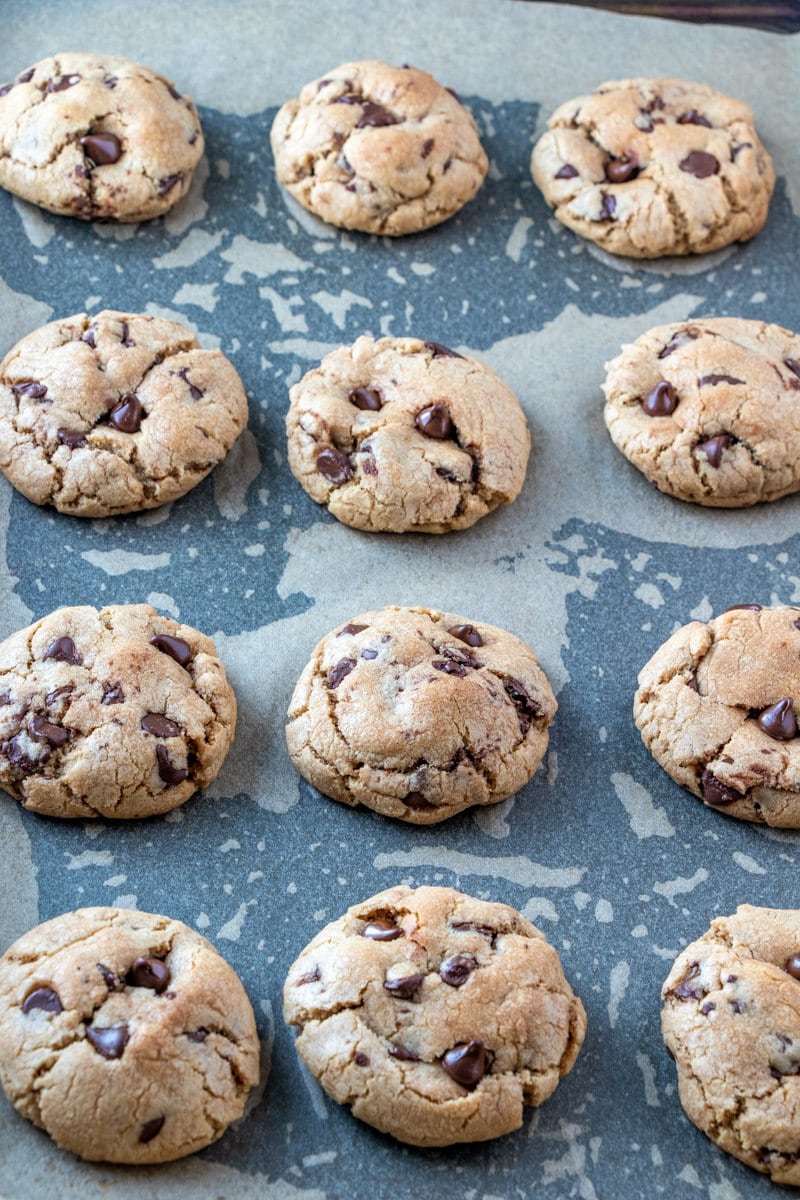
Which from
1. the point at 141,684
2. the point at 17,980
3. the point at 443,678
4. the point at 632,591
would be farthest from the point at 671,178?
the point at 17,980

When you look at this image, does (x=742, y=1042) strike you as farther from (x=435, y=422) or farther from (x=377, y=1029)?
(x=435, y=422)

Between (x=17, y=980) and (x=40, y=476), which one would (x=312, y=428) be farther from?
(x=17, y=980)

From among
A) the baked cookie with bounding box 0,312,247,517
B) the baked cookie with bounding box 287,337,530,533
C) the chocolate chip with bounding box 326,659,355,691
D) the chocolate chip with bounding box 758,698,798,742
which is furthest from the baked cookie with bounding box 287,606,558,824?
the baked cookie with bounding box 0,312,247,517

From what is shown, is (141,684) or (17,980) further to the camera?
(141,684)

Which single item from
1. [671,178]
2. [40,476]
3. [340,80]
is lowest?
[40,476]

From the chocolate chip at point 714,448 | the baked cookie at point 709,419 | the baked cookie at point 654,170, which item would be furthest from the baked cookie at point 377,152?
the chocolate chip at point 714,448

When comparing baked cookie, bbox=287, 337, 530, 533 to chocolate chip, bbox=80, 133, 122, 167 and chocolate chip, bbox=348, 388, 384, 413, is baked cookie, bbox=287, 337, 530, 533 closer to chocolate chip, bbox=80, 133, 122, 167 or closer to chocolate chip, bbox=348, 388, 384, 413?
chocolate chip, bbox=348, 388, 384, 413

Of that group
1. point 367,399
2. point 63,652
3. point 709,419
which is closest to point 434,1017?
point 63,652
